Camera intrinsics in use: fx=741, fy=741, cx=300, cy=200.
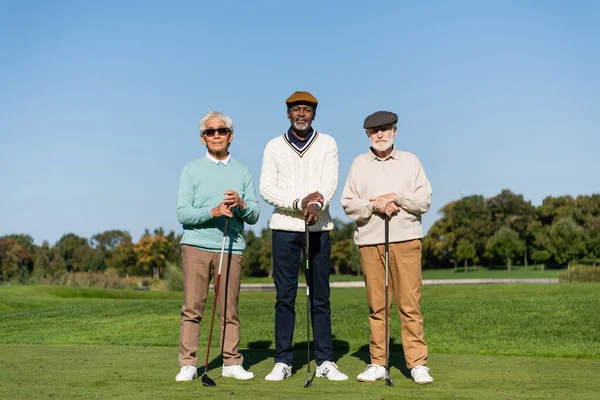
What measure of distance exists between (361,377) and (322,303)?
80cm

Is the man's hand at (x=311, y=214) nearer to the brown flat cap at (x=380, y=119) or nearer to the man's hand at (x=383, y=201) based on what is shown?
the man's hand at (x=383, y=201)

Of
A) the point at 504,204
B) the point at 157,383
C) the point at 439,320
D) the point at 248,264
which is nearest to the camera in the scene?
the point at 157,383

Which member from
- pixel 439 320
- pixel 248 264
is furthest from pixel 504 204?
pixel 439 320

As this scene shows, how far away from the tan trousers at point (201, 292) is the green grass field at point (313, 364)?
11.4 inches

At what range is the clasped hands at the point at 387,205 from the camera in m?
6.27

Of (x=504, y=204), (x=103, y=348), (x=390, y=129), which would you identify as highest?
(x=504, y=204)

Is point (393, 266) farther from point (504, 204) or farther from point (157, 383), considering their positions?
point (504, 204)

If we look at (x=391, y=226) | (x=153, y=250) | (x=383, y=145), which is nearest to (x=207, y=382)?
(x=391, y=226)

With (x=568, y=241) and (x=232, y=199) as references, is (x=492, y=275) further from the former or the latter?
(x=232, y=199)

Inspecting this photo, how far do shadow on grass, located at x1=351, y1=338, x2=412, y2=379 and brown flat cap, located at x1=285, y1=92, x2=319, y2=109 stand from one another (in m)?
2.56

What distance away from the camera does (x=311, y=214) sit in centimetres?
616

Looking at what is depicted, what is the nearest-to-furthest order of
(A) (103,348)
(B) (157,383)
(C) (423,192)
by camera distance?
(B) (157,383) → (C) (423,192) → (A) (103,348)

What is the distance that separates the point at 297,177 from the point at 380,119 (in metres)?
0.89

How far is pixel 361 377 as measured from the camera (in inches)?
244
